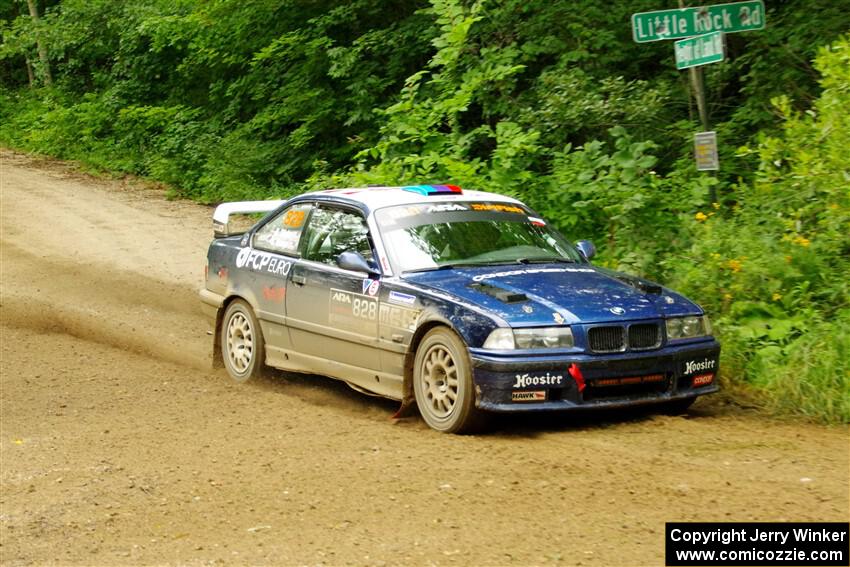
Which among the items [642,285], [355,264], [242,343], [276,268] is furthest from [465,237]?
[242,343]

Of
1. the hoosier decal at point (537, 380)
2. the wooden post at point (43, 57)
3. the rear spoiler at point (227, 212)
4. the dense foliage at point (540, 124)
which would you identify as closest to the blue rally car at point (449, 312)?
the hoosier decal at point (537, 380)

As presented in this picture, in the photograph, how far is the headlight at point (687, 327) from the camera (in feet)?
25.5

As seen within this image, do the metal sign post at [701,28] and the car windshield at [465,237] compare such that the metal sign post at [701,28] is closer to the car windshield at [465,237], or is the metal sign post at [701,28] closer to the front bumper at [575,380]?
the car windshield at [465,237]

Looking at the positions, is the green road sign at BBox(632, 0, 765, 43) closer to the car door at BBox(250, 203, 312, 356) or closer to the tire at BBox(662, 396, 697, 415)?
the car door at BBox(250, 203, 312, 356)

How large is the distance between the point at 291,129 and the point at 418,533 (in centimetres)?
A: 1788

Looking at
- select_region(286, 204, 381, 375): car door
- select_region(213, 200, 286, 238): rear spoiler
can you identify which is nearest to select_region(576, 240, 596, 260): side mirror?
select_region(286, 204, 381, 375): car door

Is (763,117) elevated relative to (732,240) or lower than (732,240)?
elevated

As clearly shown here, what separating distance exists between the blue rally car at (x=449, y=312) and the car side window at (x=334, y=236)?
0.02 meters

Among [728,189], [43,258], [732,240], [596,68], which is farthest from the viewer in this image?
[43,258]

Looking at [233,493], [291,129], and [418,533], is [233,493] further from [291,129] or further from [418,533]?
[291,129]

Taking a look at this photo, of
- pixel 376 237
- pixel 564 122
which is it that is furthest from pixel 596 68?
pixel 376 237

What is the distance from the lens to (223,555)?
5.35m

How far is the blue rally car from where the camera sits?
290 inches

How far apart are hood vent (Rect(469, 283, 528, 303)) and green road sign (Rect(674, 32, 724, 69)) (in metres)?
3.32
